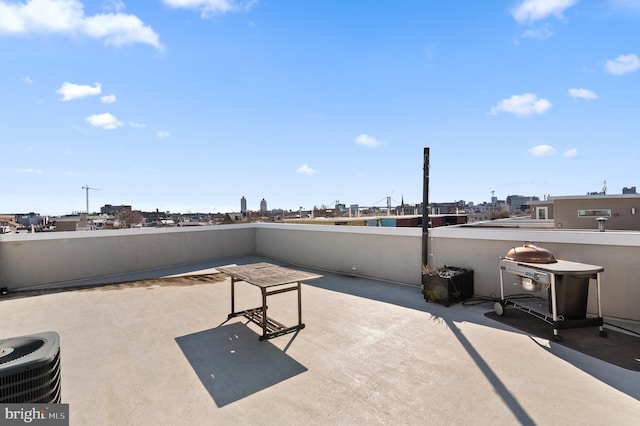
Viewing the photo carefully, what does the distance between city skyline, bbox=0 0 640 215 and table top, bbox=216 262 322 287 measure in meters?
3.44

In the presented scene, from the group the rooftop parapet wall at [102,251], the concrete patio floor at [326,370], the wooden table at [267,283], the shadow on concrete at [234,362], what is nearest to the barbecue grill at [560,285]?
the concrete patio floor at [326,370]

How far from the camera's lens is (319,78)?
34.6 feet

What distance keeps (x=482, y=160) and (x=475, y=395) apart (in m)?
15.0

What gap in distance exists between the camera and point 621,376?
2.95 metres

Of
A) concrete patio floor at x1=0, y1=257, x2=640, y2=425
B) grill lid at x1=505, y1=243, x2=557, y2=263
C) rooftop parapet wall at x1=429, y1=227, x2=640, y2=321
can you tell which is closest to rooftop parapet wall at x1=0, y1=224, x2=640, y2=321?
rooftop parapet wall at x1=429, y1=227, x2=640, y2=321

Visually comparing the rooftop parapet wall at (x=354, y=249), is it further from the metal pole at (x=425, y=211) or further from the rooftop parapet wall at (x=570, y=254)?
the rooftop parapet wall at (x=570, y=254)

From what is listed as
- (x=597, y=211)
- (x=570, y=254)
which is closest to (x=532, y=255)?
(x=570, y=254)

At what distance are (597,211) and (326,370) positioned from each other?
1426 centimetres

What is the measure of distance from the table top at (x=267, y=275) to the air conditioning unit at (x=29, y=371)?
2.21 metres

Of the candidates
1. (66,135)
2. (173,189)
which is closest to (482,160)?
(66,135)

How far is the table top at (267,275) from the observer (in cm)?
387

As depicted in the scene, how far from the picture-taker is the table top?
12.7 ft

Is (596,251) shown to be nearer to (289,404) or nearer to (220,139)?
(289,404)

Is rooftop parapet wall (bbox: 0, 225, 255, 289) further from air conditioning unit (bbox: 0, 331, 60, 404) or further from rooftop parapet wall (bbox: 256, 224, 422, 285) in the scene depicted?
air conditioning unit (bbox: 0, 331, 60, 404)
